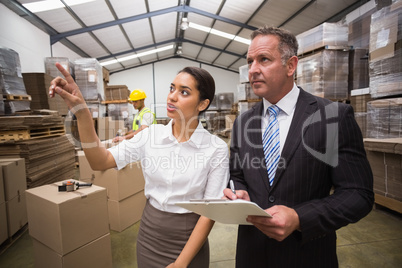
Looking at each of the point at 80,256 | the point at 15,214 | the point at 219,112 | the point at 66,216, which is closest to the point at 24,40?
the point at 15,214

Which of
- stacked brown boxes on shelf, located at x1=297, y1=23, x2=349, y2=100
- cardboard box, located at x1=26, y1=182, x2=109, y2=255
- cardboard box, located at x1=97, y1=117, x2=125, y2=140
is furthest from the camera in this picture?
cardboard box, located at x1=97, y1=117, x2=125, y2=140

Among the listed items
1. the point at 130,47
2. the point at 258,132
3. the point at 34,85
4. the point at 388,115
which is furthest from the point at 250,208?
the point at 130,47

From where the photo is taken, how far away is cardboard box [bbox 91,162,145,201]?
3.39 metres

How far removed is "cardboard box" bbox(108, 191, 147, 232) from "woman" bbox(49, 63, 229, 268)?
6.82 feet

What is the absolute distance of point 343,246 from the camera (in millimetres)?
2941

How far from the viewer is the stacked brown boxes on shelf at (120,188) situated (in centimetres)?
341

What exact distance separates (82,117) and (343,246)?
337cm

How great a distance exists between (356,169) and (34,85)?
641 cm

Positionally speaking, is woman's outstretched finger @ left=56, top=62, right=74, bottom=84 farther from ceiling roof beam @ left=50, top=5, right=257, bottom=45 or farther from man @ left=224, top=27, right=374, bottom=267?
ceiling roof beam @ left=50, top=5, right=257, bottom=45

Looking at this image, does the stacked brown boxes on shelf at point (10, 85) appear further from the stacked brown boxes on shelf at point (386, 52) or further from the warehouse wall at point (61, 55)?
the stacked brown boxes on shelf at point (386, 52)

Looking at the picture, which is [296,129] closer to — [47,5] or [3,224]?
[3,224]

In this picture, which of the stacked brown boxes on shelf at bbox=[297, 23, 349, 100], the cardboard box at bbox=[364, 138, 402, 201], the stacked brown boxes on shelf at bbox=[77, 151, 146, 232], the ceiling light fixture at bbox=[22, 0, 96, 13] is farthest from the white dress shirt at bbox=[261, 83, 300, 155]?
the ceiling light fixture at bbox=[22, 0, 96, 13]

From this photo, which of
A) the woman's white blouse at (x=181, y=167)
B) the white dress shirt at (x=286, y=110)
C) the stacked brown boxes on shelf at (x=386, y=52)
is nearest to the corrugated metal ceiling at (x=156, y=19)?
the stacked brown boxes on shelf at (x=386, y=52)

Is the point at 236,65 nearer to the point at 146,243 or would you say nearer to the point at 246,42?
the point at 246,42
